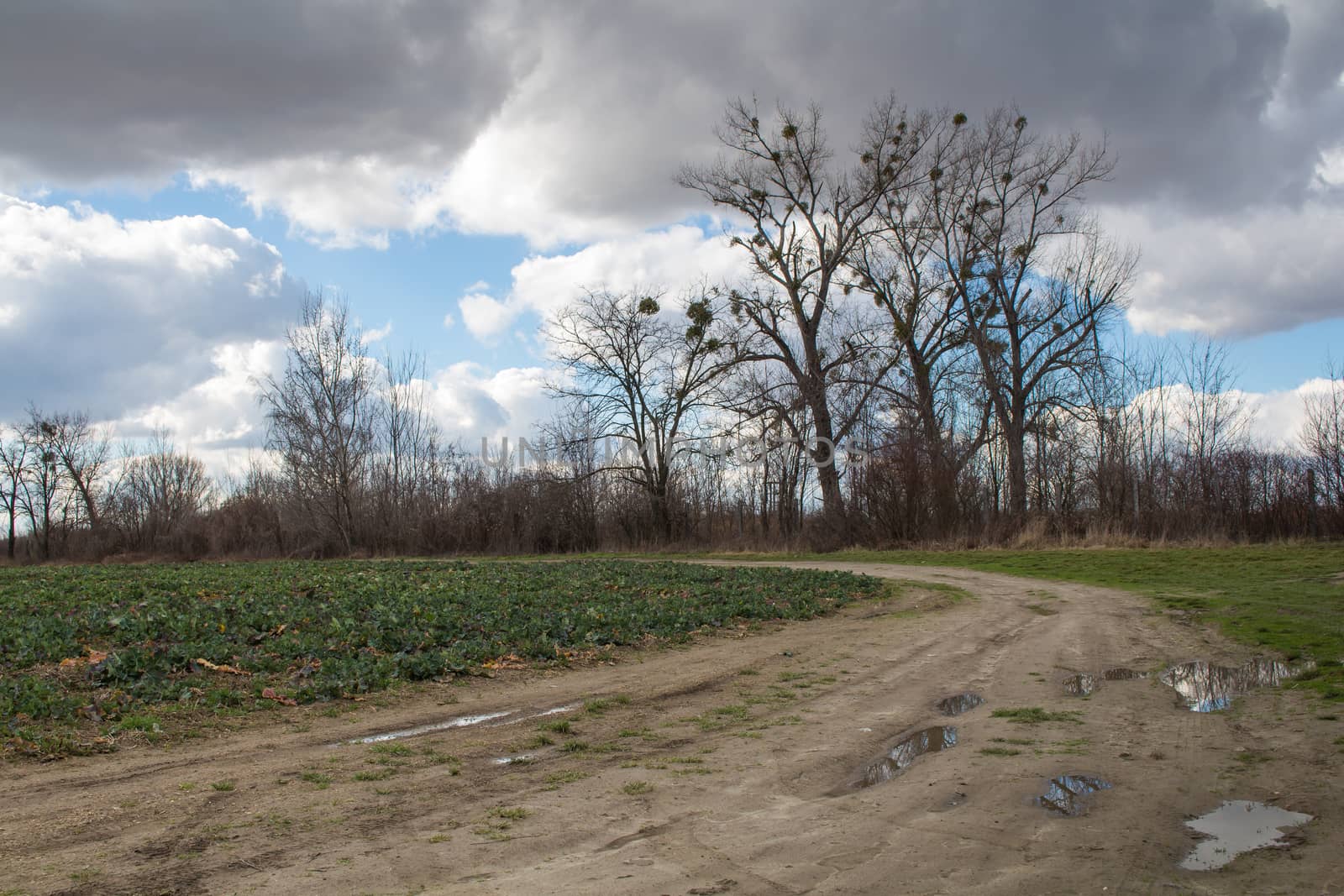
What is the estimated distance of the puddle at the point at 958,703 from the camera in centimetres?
772

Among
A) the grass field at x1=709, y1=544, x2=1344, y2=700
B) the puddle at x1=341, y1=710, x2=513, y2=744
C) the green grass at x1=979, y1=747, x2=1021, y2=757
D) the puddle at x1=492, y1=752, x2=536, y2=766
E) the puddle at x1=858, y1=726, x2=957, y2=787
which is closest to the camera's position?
the puddle at x1=858, y1=726, x2=957, y2=787

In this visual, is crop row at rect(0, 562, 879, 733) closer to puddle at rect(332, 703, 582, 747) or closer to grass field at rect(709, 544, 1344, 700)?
puddle at rect(332, 703, 582, 747)

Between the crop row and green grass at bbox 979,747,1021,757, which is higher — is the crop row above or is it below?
above

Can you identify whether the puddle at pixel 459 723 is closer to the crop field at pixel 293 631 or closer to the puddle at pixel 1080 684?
the crop field at pixel 293 631

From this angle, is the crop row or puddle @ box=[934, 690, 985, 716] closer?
puddle @ box=[934, 690, 985, 716]

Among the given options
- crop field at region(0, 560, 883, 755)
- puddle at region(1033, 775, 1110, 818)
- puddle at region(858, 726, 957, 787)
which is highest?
crop field at region(0, 560, 883, 755)

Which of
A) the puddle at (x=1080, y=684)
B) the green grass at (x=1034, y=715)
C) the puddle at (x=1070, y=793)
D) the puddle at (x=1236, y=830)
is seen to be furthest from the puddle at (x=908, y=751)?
the puddle at (x=1080, y=684)

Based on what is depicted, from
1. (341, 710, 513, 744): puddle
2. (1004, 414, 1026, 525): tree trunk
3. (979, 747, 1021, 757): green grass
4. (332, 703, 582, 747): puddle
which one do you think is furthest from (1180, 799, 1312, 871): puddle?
(1004, 414, 1026, 525): tree trunk

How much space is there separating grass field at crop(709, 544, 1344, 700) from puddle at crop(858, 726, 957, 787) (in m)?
3.39

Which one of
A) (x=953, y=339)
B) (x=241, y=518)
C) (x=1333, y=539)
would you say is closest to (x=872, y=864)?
(x=1333, y=539)

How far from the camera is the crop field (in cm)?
792

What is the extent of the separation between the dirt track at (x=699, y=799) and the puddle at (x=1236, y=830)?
0.31ft

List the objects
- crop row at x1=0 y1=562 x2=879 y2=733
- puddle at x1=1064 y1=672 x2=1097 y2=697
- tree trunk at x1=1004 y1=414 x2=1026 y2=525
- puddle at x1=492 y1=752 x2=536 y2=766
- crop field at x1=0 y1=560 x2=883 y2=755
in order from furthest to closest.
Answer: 1. tree trunk at x1=1004 y1=414 x2=1026 y2=525
2. crop row at x1=0 y1=562 x2=879 y2=733
3. puddle at x1=1064 y1=672 x2=1097 y2=697
4. crop field at x1=0 y1=560 x2=883 y2=755
5. puddle at x1=492 y1=752 x2=536 y2=766

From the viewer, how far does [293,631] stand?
448 inches
